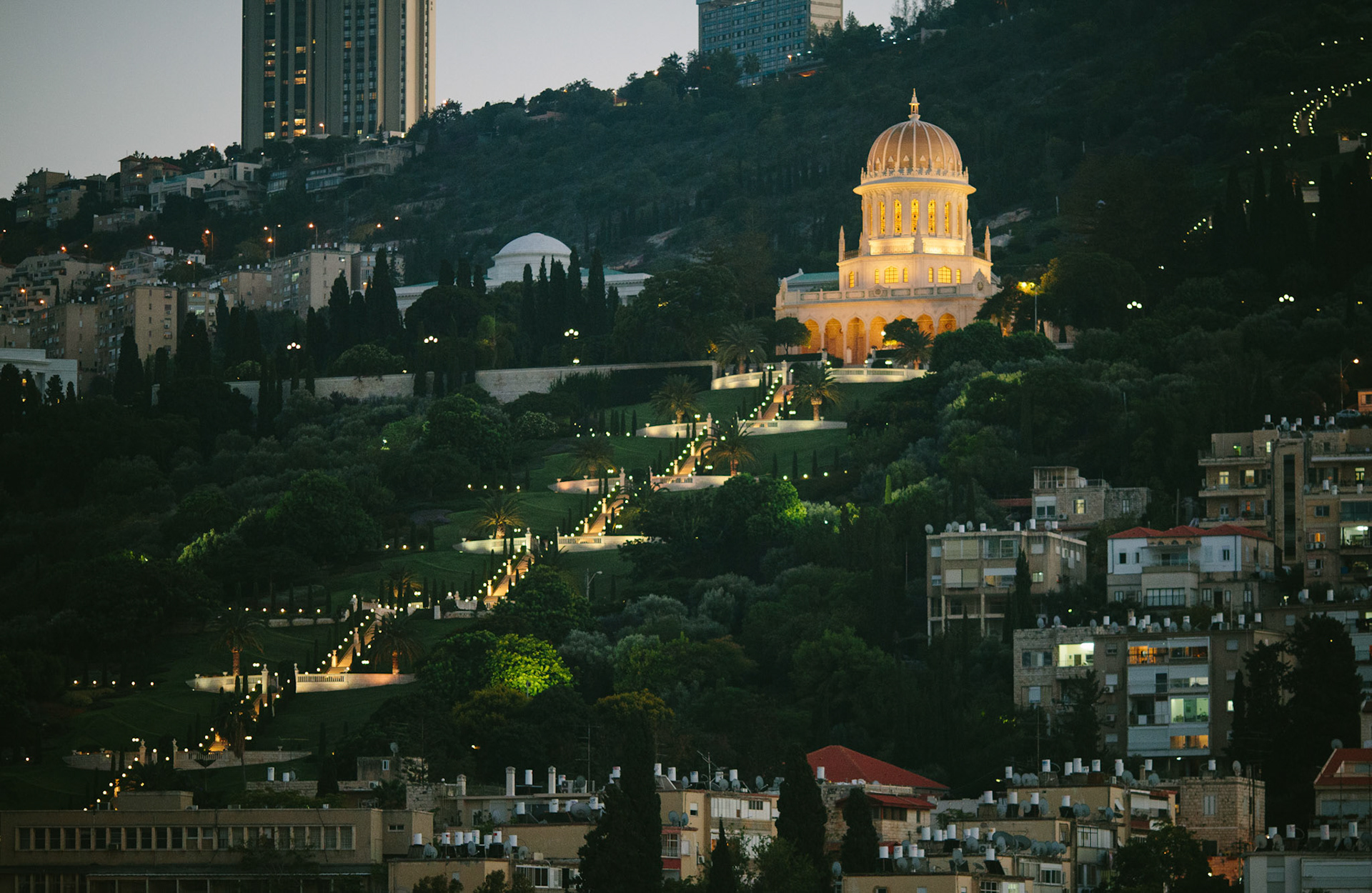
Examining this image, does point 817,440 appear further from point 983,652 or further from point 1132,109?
point 1132,109

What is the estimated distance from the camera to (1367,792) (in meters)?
66.4

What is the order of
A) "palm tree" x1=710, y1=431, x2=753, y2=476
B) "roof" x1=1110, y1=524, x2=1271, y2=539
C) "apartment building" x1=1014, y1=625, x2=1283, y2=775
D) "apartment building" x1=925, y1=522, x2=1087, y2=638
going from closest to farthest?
1. "apartment building" x1=1014, y1=625, x2=1283, y2=775
2. "roof" x1=1110, y1=524, x2=1271, y2=539
3. "apartment building" x1=925, y1=522, x2=1087, y2=638
4. "palm tree" x1=710, y1=431, x2=753, y2=476

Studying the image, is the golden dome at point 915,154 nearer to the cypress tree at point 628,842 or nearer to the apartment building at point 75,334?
the apartment building at point 75,334

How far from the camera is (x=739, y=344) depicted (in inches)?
5458

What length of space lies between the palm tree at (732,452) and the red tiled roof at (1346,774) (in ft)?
176

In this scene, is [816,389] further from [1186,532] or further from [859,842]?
[859,842]

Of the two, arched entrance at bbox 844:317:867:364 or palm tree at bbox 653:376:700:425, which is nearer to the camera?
palm tree at bbox 653:376:700:425

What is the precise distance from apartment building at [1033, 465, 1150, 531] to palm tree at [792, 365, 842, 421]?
27733mm

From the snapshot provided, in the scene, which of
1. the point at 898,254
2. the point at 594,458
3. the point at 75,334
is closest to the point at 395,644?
the point at 594,458

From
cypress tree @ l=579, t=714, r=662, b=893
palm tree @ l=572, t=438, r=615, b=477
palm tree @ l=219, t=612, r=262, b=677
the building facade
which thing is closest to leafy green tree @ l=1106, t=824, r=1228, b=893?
cypress tree @ l=579, t=714, r=662, b=893

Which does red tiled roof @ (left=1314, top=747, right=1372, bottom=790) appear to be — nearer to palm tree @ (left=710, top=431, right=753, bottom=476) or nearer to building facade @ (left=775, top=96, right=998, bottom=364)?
palm tree @ (left=710, top=431, right=753, bottom=476)

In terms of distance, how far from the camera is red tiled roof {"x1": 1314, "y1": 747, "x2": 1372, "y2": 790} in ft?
219

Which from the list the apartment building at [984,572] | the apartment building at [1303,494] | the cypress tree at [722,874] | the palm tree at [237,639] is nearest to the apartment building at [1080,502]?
the apartment building at [1303,494]

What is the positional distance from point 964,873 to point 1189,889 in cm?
555
